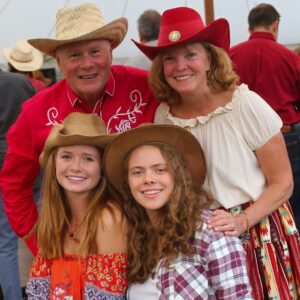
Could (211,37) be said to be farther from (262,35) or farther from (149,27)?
(149,27)

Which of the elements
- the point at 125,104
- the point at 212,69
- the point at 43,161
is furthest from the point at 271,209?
the point at 43,161

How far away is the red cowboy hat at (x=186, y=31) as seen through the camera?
2078 millimetres

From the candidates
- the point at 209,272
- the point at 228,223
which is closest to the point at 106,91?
the point at 228,223

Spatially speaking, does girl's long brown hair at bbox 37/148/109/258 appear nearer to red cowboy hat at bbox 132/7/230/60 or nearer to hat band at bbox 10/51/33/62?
Result: red cowboy hat at bbox 132/7/230/60

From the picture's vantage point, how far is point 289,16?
607 cm

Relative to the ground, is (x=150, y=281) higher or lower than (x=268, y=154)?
lower

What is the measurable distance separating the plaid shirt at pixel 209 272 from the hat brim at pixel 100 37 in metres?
0.97

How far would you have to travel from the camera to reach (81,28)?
7.24 ft

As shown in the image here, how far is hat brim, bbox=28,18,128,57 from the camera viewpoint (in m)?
2.16

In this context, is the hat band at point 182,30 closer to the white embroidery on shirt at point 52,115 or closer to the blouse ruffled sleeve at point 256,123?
the blouse ruffled sleeve at point 256,123

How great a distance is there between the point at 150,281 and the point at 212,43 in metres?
1.05

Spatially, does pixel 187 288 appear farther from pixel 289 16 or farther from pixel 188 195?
pixel 289 16

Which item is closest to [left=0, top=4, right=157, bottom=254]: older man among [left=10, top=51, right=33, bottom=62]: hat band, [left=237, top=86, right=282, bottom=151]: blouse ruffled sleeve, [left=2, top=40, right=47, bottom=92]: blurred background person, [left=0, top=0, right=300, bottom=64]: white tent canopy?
[left=237, top=86, right=282, bottom=151]: blouse ruffled sleeve

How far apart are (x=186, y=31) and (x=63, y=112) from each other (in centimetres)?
69
